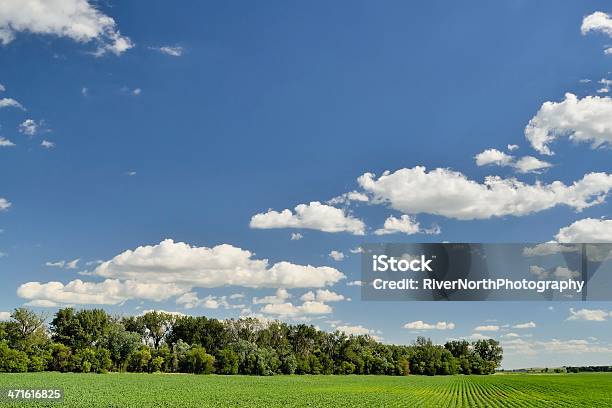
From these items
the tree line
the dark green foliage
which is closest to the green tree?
the tree line

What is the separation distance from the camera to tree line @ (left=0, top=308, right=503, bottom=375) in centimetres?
9994

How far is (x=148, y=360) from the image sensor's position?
368 feet

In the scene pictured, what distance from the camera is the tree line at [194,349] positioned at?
99.9 metres

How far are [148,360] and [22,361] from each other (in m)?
26.9

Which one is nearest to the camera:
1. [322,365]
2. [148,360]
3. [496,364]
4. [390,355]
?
[148,360]

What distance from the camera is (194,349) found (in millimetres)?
115312

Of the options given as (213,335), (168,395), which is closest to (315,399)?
(168,395)

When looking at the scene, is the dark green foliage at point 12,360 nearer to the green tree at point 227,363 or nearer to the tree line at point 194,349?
the tree line at point 194,349

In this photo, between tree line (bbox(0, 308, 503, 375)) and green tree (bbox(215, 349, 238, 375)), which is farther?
green tree (bbox(215, 349, 238, 375))

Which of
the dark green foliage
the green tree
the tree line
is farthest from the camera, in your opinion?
the green tree

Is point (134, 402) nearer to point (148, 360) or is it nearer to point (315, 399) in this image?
point (315, 399)

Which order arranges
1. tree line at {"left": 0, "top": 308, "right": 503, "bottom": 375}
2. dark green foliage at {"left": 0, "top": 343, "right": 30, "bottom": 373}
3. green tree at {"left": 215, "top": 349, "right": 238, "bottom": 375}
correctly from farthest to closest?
1. green tree at {"left": 215, "top": 349, "right": 238, "bottom": 375}
2. tree line at {"left": 0, "top": 308, "right": 503, "bottom": 375}
3. dark green foliage at {"left": 0, "top": 343, "right": 30, "bottom": 373}

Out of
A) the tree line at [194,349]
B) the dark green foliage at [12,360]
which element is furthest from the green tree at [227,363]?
the dark green foliage at [12,360]

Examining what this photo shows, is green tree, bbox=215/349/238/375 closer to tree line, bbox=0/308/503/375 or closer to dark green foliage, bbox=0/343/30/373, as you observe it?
tree line, bbox=0/308/503/375
